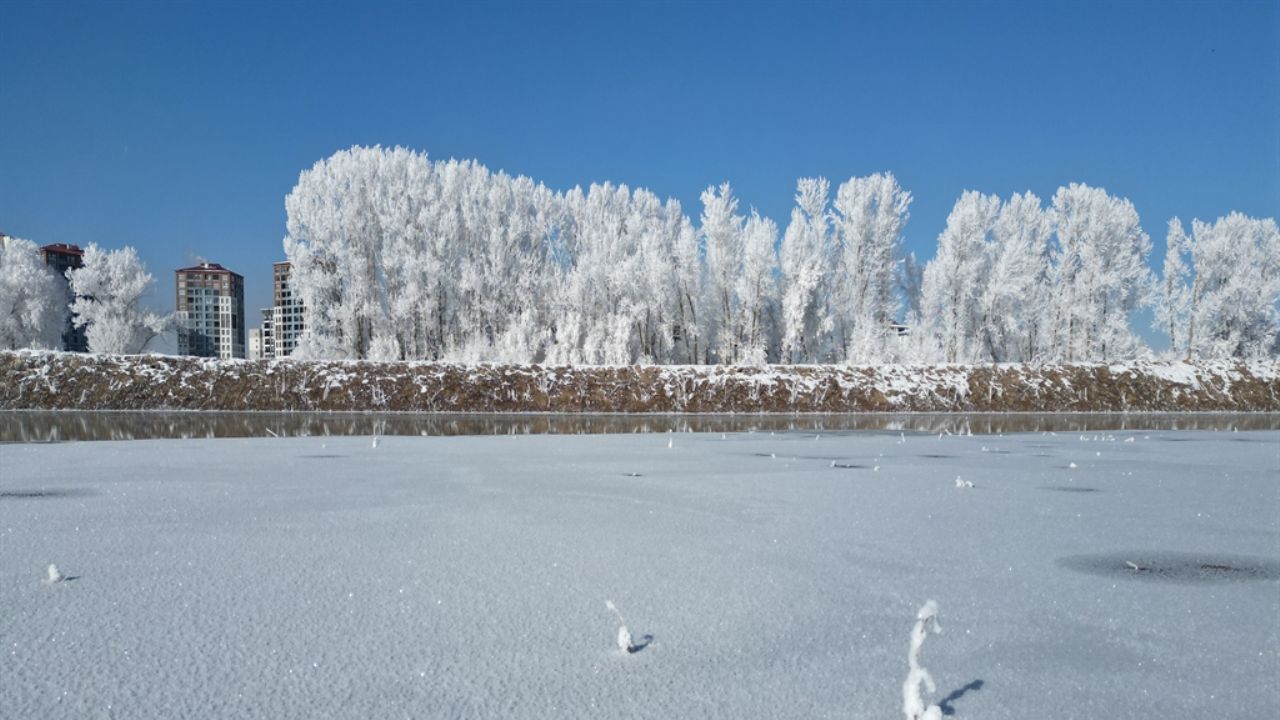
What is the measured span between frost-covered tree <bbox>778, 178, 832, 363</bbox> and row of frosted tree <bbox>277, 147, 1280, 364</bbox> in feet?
→ 0.35

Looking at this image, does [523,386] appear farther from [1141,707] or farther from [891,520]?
[1141,707]

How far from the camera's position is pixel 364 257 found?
36.8 meters


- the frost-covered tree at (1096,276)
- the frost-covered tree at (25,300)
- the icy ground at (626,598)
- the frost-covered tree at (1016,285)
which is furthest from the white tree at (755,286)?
the frost-covered tree at (25,300)

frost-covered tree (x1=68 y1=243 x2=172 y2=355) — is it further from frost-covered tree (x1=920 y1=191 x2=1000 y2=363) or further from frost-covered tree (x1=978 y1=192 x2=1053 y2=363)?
frost-covered tree (x1=978 y1=192 x2=1053 y2=363)

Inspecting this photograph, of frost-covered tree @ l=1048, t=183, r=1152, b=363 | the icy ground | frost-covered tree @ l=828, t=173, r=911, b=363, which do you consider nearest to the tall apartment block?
frost-covered tree @ l=828, t=173, r=911, b=363

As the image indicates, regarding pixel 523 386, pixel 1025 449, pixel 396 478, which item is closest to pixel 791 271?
pixel 523 386

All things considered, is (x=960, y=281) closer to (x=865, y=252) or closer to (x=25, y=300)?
(x=865, y=252)

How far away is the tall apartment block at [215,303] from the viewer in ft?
543

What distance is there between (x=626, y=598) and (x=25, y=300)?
2084 inches

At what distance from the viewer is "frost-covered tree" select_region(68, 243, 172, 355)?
138ft

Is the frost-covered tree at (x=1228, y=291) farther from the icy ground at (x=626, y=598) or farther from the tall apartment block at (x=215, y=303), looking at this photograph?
the tall apartment block at (x=215, y=303)

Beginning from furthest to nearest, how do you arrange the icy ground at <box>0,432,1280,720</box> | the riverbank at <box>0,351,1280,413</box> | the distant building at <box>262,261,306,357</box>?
the distant building at <box>262,261,306,357</box>
the riverbank at <box>0,351,1280,413</box>
the icy ground at <box>0,432,1280,720</box>

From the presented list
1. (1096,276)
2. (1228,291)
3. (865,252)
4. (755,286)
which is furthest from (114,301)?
(1228,291)

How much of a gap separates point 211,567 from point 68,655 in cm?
109
